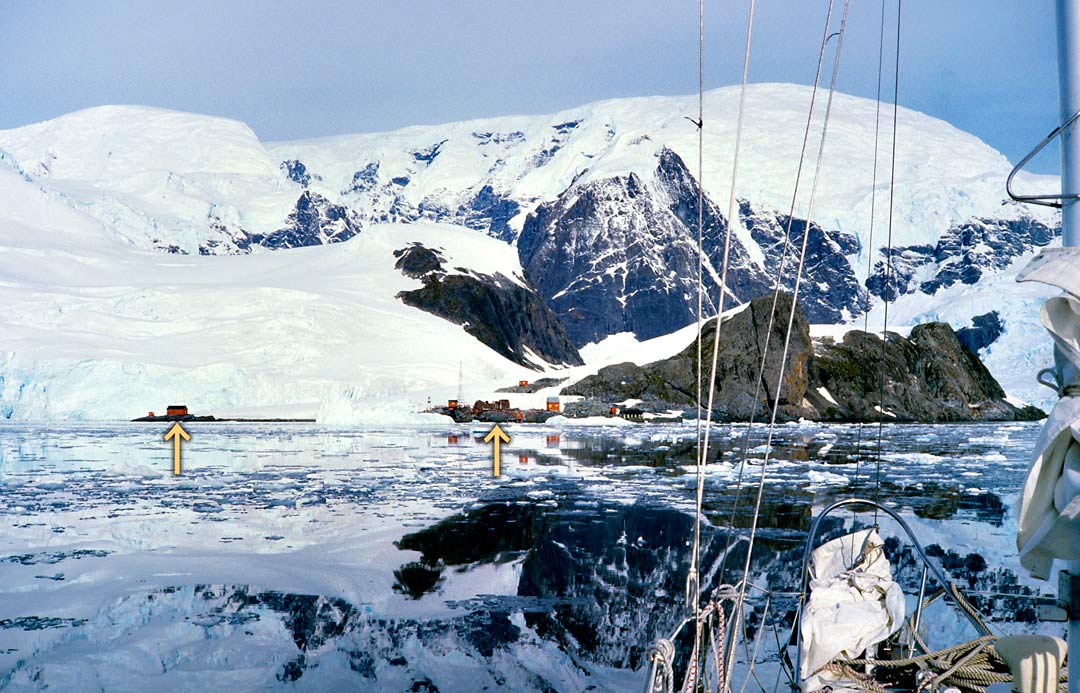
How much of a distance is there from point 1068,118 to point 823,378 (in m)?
61.6

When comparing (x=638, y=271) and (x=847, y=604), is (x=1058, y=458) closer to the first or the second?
(x=847, y=604)

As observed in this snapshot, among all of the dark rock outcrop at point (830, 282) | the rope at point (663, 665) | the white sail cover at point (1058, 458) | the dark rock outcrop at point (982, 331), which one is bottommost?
the rope at point (663, 665)

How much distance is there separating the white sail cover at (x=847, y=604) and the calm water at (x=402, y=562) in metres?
0.61

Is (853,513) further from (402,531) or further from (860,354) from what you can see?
(860,354)

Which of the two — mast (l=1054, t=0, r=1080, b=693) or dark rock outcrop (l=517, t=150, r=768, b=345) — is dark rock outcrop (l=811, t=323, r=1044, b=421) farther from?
dark rock outcrop (l=517, t=150, r=768, b=345)

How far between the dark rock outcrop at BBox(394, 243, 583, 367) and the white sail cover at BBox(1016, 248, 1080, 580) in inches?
3440

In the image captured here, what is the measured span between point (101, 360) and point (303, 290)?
27.3 meters

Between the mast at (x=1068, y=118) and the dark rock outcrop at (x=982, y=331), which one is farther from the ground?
the dark rock outcrop at (x=982, y=331)

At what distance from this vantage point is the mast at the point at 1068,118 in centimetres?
402

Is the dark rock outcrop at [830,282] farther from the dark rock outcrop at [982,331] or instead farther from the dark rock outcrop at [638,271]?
the dark rock outcrop at [982,331]

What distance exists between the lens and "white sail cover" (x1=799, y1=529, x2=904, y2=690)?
6.44m

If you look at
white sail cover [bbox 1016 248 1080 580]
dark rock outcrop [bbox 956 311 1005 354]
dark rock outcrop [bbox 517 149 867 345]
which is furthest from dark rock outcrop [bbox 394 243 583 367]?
white sail cover [bbox 1016 248 1080 580]

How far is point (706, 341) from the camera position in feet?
182

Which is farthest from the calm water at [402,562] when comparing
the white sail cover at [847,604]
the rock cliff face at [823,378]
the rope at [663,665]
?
the rock cliff face at [823,378]
